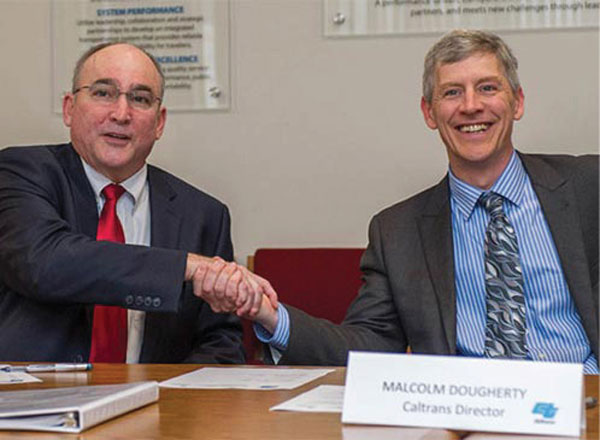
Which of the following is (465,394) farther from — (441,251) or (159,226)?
(159,226)

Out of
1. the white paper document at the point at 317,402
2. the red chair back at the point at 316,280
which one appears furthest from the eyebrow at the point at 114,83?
the white paper document at the point at 317,402

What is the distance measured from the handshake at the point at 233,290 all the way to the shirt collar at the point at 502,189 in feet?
1.98

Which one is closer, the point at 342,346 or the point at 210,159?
the point at 342,346

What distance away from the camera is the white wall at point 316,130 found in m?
3.65

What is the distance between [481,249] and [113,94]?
4.00 feet

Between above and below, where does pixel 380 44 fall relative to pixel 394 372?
above

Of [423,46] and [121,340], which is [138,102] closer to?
[121,340]

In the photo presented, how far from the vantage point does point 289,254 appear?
3.61 meters

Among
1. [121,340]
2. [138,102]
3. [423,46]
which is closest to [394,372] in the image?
[121,340]

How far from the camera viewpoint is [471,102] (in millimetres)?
2711

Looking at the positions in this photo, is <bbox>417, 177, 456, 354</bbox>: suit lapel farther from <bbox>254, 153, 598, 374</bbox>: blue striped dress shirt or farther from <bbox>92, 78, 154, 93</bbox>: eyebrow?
<bbox>92, 78, 154, 93</bbox>: eyebrow

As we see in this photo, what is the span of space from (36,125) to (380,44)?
4.61ft

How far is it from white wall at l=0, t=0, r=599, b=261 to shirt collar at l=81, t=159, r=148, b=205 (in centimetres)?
80

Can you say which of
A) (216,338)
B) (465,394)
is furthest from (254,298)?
(465,394)
